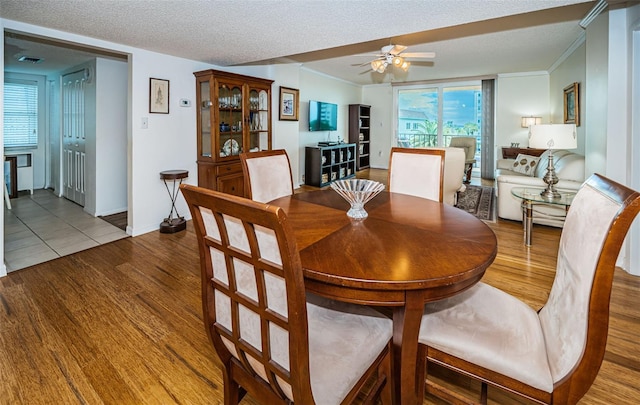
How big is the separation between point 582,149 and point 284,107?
4493mm

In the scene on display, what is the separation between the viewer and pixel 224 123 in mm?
4367

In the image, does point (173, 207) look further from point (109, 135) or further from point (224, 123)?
point (109, 135)

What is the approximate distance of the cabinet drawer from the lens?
14.1 ft

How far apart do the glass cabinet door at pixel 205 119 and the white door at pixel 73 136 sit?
1891 mm

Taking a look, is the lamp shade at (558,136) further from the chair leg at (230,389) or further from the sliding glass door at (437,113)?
the sliding glass door at (437,113)

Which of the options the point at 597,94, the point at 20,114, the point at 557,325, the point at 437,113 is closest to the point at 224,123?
the point at 597,94

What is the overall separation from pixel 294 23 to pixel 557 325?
9.06 ft

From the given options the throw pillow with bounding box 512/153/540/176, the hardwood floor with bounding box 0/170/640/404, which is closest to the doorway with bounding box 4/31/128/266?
the hardwood floor with bounding box 0/170/640/404

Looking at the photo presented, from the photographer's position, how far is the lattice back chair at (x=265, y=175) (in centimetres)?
237

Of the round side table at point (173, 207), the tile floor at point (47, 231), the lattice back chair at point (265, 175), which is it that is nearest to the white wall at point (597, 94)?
the lattice back chair at point (265, 175)

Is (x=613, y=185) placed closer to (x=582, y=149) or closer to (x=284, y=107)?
(x=582, y=149)

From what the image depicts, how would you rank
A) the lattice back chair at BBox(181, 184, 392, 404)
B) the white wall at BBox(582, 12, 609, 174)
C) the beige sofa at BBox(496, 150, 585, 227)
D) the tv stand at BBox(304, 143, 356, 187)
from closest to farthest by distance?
the lattice back chair at BBox(181, 184, 392, 404)
the white wall at BBox(582, 12, 609, 174)
the beige sofa at BBox(496, 150, 585, 227)
the tv stand at BBox(304, 143, 356, 187)

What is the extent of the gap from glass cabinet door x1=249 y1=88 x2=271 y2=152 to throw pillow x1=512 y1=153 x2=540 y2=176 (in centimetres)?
408

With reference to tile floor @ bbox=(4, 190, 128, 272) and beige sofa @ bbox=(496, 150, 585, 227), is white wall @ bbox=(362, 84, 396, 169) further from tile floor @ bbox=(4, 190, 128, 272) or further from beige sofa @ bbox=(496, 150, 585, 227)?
tile floor @ bbox=(4, 190, 128, 272)
